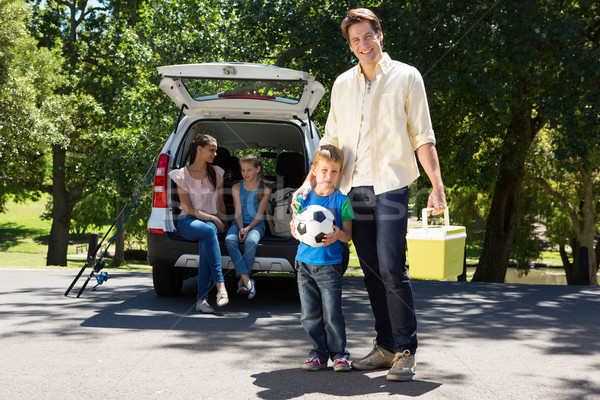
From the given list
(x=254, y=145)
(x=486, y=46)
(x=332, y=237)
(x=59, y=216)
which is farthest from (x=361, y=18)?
(x=59, y=216)

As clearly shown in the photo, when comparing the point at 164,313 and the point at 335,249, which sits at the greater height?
the point at 335,249

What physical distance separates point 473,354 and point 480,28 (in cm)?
680

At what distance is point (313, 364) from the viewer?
398 centimetres

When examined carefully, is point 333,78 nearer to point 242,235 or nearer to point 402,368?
point 242,235

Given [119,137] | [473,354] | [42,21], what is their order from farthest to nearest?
[42,21], [119,137], [473,354]

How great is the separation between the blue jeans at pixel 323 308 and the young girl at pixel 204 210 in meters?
1.98

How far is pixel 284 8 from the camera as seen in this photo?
451 inches

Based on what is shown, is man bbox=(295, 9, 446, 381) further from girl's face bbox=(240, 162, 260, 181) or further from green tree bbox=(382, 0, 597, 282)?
green tree bbox=(382, 0, 597, 282)

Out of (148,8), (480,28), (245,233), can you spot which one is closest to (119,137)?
(148,8)

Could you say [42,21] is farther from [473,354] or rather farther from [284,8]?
[473,354]

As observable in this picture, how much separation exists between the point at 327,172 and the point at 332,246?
0.44m

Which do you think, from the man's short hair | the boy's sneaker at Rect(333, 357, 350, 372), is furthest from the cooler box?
the man's short hair

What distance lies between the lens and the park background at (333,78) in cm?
1017

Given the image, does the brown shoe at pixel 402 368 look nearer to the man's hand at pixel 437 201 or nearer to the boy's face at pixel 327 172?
the man's hand at pixel 437 201
